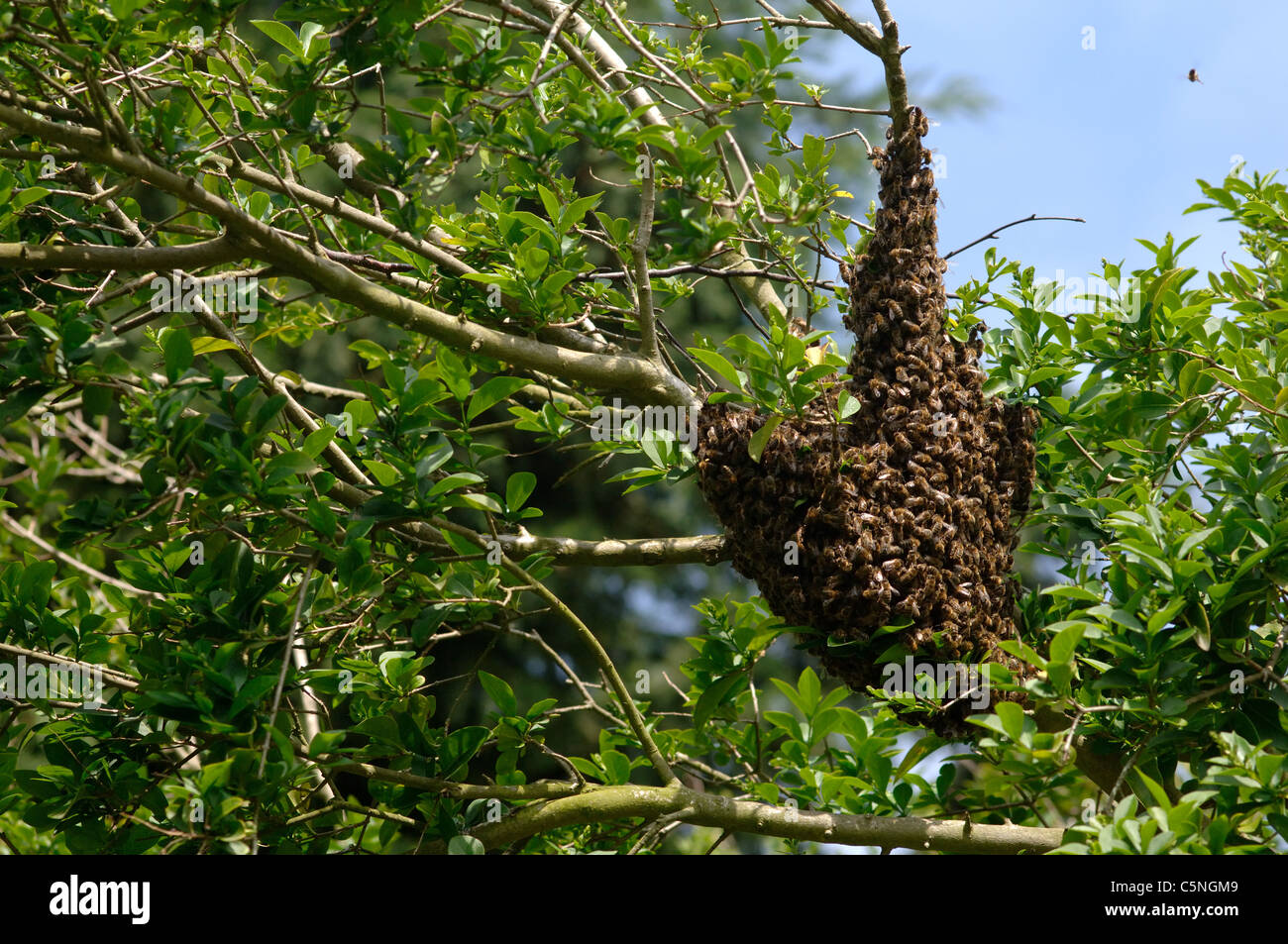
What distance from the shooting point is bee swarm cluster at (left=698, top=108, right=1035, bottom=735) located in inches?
109

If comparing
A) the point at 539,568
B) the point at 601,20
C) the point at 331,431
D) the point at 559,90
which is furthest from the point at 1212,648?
the point at 559,90

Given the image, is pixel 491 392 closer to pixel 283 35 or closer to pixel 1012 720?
pixel 283 35

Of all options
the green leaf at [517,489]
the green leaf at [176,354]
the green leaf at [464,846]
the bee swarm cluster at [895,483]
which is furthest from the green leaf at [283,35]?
the green leaf at [464,846]

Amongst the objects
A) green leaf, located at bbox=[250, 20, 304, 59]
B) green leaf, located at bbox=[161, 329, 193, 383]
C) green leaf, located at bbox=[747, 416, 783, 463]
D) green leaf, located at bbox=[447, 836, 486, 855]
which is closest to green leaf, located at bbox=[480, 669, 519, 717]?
green leaf, located at bbox=[447, 836, 486, 855]

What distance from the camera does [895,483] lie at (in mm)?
2809

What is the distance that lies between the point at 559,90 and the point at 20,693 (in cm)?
246

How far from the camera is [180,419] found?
2432 mm

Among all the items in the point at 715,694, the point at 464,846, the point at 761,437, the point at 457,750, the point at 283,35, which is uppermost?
the point at 283,35

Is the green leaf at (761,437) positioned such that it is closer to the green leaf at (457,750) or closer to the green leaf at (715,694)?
the green leaf at (715,694)

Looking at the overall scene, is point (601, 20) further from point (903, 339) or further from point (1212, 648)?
point (1212, 648)

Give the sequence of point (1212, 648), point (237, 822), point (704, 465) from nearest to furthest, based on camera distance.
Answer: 1. point (237, 822)
2. point (1212, 648)
3. point (704, 465)

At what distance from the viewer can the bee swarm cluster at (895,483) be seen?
109 inches

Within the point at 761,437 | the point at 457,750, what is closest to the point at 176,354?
the point at 457,750

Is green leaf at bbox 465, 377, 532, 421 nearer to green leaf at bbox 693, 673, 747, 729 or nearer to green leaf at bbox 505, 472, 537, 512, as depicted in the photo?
green leaf at bbox 505, 472, 537, 512
